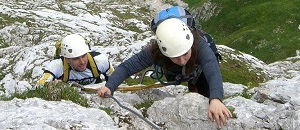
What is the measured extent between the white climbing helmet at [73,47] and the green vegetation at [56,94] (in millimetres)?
2719

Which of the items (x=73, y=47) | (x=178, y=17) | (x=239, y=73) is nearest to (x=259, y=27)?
(x=239, y=73)

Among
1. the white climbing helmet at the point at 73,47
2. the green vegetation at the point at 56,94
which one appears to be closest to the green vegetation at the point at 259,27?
the white climbing helmet at the point at 73,47

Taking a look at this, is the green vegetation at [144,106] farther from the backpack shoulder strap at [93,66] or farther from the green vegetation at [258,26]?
the green vegetation at [258,26]

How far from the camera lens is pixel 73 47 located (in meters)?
12.6

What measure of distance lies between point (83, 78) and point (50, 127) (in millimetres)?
5002

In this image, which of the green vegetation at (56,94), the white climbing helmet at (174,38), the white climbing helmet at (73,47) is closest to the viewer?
the white climbing helmet at (174,38)

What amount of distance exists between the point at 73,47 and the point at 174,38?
490cm

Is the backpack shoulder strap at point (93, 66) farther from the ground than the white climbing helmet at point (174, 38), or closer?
closer

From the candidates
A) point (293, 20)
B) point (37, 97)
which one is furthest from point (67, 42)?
point (293, 20)

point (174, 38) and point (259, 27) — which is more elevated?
point (174, 38)

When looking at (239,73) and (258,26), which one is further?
(258,26)

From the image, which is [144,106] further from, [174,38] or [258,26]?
[258,26]

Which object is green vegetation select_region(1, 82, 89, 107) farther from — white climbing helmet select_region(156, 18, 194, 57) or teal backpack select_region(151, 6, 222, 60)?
teal backpack select_region(151, 6, 222, 60)

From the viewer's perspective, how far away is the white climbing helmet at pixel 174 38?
28.5ft
